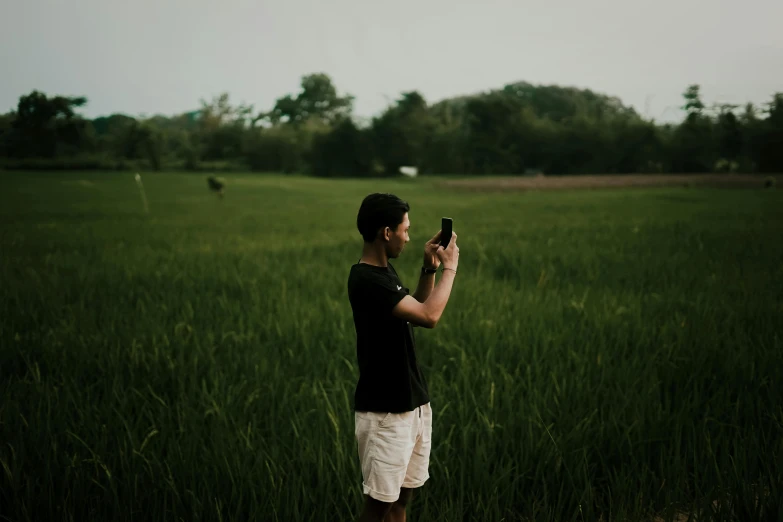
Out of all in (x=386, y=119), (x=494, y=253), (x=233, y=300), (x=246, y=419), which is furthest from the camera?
(x=386, y=119)

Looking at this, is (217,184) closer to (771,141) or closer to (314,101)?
(771,141)

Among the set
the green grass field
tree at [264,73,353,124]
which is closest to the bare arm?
the green grass field

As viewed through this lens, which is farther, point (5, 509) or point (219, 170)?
point (219, 170)

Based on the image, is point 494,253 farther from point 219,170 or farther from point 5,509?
point 219,170

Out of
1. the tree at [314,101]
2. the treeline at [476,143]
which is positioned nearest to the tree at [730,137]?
the treeline at [476,143]

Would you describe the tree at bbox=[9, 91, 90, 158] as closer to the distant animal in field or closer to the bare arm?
the bare arm

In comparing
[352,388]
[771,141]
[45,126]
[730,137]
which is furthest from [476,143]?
[352,388]

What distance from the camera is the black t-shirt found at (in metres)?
0.92

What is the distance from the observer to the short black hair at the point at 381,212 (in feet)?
2.91

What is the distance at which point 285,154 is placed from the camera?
2728cm

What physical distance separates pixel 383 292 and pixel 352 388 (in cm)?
143

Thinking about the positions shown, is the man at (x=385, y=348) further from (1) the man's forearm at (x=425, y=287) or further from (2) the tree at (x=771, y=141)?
(2) the tree at (x=771, y=141)

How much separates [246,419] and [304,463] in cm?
47

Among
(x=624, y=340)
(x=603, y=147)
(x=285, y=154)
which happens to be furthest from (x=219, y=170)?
(x=624, y=340)
